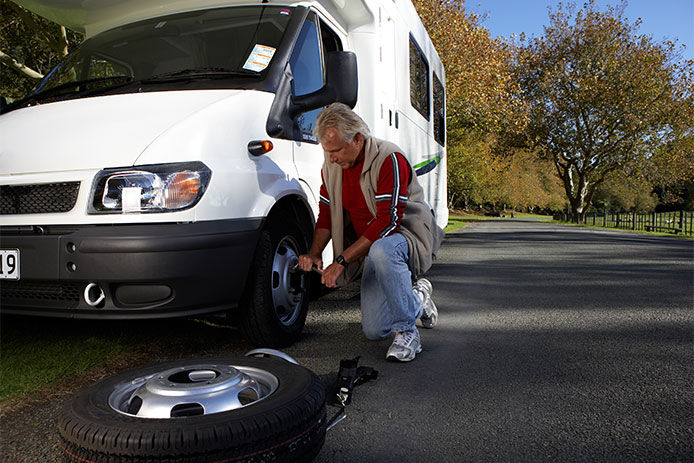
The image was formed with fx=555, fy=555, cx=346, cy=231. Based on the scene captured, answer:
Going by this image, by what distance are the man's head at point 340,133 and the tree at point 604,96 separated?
98.4 ft

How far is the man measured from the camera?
10.5ft

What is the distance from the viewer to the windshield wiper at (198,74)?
3.28 m

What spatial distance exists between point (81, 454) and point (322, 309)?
10.5 ft

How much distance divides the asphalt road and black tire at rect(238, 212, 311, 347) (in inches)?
8.2

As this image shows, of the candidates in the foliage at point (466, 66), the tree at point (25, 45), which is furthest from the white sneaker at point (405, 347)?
the foliage at point (466, 66)

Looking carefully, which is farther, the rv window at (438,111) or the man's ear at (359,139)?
the rv window at (438,111)

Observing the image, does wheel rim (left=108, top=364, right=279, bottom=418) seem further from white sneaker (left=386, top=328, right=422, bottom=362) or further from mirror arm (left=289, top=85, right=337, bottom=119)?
mirror arm (left=289, top=85, right=337, bottom=119)

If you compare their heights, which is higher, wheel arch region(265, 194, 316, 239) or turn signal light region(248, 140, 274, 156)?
turn signal light region(248, 140, 274, 156)

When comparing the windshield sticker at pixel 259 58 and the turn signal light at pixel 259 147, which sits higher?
the windshield sticker at pixel 259 58

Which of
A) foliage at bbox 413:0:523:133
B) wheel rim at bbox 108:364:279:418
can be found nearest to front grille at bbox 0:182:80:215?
wheel rim at bbox 108:364:279:418

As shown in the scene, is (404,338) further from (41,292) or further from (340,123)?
(41,292)

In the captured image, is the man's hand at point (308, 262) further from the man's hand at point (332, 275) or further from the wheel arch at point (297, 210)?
the wheel arch at point (297, 210)

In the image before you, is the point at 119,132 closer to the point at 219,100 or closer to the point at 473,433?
the point at 219,100

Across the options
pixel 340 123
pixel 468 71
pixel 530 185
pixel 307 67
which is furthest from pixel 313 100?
pixel 530 185
